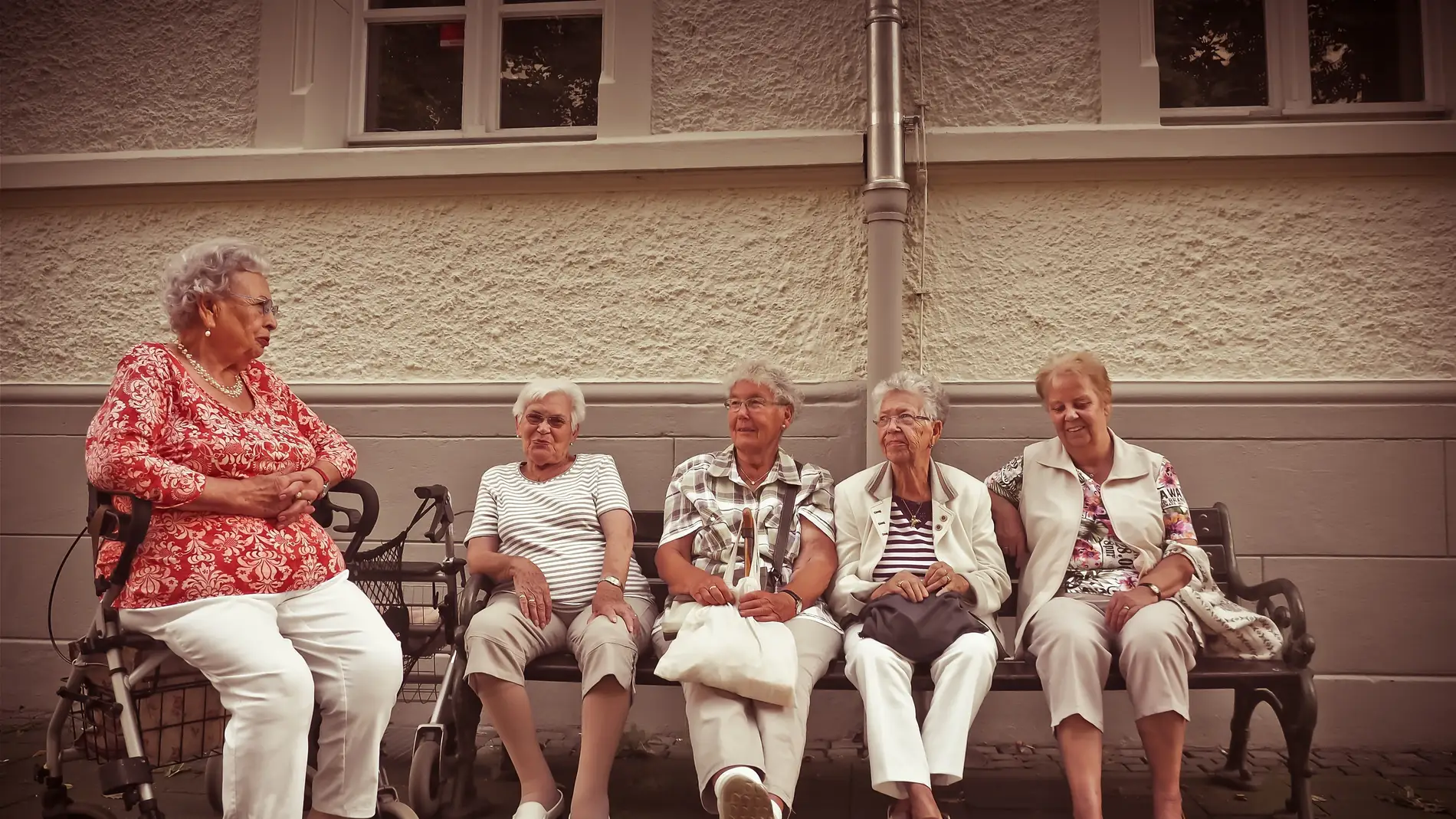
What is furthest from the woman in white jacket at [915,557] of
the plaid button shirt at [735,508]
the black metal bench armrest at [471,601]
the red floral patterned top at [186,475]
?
the red floral patterned top at [186,475]

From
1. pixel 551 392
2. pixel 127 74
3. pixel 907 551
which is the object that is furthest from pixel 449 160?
pixel 907 551

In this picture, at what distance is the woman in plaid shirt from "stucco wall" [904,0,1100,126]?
1677mm

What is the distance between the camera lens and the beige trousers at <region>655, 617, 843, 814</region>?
2854 millimetres

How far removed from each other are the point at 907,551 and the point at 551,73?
9.81ft

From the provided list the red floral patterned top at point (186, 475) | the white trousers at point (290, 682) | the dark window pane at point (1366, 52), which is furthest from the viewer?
the dark window pane at point (1366, 52)

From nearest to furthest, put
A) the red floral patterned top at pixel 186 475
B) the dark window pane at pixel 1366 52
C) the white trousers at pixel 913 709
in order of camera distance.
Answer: the red floral patterned top at pixel 186 475, the white trousers at pixel 913 709, the dark window pane at pixel 1366 52

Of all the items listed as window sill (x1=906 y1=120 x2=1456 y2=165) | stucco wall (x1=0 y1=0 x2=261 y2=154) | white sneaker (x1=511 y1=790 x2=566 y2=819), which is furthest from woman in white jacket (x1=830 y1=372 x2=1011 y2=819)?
stucco wall (x1=0 y1=0 x2=261 y2=154)

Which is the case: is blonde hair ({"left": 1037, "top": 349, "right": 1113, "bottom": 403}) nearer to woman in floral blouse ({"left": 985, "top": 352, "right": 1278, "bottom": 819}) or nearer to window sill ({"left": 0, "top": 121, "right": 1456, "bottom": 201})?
woman in floral blouse ({"left": 985, "top": 352, "right": 1278, "bottom": 819})

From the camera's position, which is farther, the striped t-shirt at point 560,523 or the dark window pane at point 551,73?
the dark window pane at point 551,73

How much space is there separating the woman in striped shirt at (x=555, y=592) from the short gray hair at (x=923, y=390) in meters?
1.07

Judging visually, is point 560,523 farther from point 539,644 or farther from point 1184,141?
point 1184,141

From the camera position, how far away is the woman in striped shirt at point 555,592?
312cm

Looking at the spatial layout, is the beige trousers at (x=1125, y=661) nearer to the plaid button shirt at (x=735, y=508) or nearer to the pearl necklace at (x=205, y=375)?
the plaid button shirt at (x=735, y=508)

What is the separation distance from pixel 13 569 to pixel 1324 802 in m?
5.71
